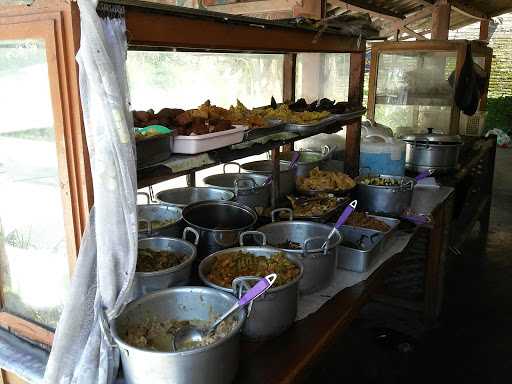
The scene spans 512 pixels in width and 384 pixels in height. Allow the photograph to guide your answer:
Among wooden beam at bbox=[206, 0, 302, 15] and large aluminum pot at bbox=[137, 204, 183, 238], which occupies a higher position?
wooden beam at bbox=[206, 0, 302, 15]

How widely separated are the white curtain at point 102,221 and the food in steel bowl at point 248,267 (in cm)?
36

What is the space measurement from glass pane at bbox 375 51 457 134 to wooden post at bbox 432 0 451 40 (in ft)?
4.65

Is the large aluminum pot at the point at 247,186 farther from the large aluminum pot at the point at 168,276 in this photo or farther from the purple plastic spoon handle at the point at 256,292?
the purple plastic spoon handle at the point at 256,292

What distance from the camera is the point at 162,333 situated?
126 cm

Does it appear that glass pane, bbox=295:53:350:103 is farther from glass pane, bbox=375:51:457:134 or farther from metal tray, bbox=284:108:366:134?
metal tray, bbox=284:108:366:134

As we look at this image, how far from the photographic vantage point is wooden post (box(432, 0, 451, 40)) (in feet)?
20.1

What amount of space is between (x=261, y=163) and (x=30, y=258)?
162cm

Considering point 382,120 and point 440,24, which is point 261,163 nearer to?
point 382,120

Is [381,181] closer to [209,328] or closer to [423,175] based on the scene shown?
[423,175]

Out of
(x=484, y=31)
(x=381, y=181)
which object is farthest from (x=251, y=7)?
(x=484, y=31)

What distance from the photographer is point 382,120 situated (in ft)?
17.3

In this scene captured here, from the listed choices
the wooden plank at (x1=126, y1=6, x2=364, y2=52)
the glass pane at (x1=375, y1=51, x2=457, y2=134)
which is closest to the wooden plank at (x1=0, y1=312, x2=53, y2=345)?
the wooden plank at (x1=126, y1=6, x2=364, y2=52)

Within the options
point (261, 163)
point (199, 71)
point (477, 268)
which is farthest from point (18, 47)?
point (477, 268)

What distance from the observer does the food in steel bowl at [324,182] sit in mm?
2588
